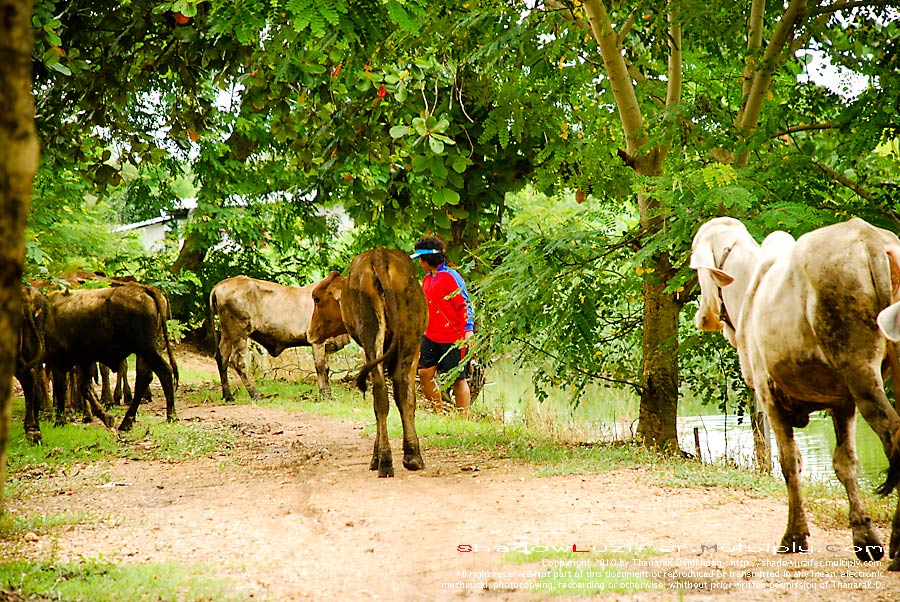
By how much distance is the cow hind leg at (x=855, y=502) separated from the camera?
13.1ft

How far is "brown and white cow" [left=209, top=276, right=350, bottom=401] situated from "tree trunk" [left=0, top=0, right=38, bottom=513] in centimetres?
1456

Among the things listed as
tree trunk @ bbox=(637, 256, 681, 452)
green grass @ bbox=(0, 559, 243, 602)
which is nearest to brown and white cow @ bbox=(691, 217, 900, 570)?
green grass @ bbox=(0, 559, 243, 602)

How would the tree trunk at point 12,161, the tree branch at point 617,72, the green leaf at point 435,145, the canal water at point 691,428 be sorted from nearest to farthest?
the tree trunk at point 12,161
the green leaf at point 435,145
the tree branch at point 617,72
the canal water at point 691,428

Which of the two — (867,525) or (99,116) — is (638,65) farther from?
(867,525)

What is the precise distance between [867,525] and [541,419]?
8.17m

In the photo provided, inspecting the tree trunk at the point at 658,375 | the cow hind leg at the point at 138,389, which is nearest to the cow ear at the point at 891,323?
the tree trunk at the point at 658,375

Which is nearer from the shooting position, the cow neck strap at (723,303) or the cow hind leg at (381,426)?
the cow neck strap at (723,303)

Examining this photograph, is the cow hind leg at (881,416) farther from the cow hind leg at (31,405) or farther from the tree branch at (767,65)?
the cow hind leg at (31,405)

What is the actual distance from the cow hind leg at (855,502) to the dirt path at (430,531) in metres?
0.09

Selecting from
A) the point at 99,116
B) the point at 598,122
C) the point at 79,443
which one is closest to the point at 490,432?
the point at 598,122

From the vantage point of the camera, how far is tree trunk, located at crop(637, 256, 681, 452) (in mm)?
9070

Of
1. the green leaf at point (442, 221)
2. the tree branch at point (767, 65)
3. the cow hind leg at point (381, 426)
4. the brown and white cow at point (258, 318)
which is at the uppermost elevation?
the tree branch at point (767, 65)

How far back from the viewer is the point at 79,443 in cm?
977

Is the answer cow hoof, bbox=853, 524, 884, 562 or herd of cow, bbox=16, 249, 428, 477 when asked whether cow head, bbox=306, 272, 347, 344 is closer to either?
herd of cow, bbox=16, 249, 428, 477
